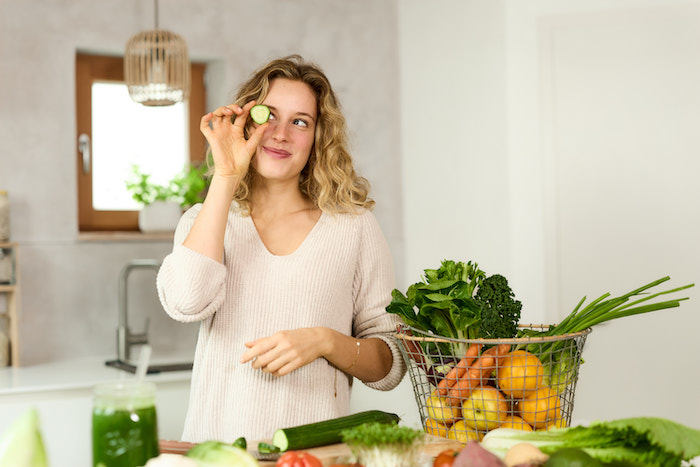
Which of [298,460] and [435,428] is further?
[435,428]

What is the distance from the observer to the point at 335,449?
3.85 feet

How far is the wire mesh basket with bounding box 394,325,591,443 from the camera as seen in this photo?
1177mm

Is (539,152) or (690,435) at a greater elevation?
(539,152)

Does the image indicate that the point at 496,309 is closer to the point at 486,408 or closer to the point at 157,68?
the point at 486,408

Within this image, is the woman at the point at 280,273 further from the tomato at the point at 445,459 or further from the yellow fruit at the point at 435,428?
the tomato at the point at 445,459

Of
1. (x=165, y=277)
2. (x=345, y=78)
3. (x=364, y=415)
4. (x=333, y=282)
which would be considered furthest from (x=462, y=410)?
(x=345, y=78)

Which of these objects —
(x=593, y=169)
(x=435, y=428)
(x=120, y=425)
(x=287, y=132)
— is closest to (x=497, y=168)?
(x=593, y=169)

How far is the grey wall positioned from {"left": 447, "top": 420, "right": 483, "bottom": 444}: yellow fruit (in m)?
1.97

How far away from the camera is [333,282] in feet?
5.22

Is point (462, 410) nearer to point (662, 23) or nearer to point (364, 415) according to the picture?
point (364, 415)

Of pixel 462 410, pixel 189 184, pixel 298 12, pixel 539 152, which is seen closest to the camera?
pixel 462 410

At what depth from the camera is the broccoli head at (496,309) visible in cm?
122

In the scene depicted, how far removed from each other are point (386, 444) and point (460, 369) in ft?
0.99

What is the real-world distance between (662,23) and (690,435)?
2.26m
